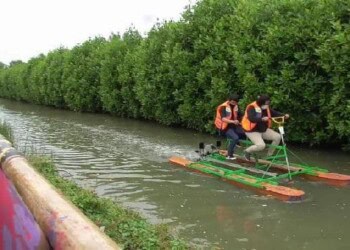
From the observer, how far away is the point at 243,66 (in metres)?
14.0

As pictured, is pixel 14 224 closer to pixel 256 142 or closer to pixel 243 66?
pixel 256 142

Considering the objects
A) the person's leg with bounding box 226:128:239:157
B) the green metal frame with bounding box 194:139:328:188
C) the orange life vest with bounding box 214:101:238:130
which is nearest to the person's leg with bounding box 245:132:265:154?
the green metal frame with bounding box 194:139:328:188

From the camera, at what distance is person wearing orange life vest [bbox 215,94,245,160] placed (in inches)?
435

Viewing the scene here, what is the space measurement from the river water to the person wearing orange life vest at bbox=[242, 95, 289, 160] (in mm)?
1115

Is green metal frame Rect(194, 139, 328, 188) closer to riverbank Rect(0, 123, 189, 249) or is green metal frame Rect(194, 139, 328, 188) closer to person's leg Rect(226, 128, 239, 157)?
person's leg Rect(226, 128, 239, 157)

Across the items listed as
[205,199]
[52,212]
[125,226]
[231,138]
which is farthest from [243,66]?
[52,212]

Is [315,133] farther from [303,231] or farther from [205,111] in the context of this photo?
[303,231]

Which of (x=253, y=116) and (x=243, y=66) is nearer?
(x=253, y=116)

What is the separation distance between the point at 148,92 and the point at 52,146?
248 inches

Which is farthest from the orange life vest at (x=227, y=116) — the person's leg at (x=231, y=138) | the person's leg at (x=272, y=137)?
the person's leg at (x=272, y=137)

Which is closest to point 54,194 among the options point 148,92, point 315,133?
point 315,133

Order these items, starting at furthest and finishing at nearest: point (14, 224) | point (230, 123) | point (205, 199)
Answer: point (230, 123), point (205, 199), point (14, 224)

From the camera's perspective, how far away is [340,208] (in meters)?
7.71

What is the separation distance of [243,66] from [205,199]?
258 inches
